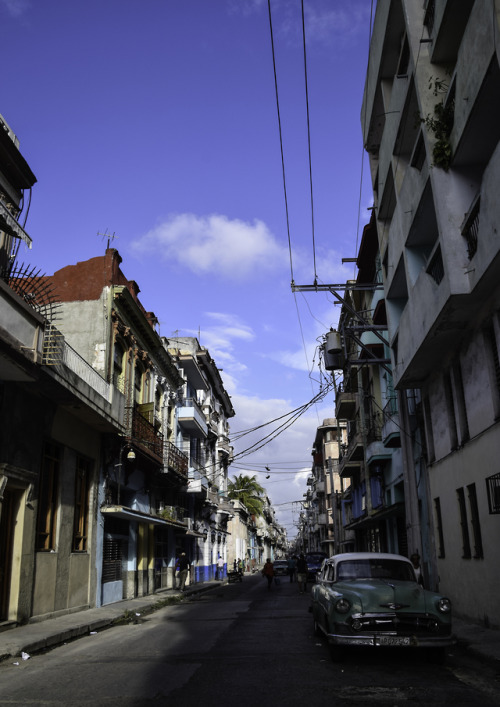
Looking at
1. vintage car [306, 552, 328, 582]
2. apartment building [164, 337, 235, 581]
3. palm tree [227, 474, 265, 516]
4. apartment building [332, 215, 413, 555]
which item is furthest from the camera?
palm tree [227, 474, 265, 516]

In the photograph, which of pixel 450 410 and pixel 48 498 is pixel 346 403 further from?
pixel 48 498

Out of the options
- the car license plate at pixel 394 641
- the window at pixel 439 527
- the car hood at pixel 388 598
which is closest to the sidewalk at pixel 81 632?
the car hood at pixel 388 598

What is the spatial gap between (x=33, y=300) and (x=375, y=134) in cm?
1268

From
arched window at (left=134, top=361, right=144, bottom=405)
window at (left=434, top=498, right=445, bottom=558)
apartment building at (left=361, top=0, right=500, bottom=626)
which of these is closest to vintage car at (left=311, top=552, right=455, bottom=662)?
apartment building at (left=361, top=0, right=500, bottom=626)

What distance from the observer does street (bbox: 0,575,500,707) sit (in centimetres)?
630

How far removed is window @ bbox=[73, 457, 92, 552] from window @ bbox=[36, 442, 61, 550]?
1452 mm

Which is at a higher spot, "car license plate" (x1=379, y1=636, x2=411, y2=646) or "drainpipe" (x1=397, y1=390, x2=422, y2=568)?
"drainpipe" (x1=397, y1=390, x2=422, y2=568)

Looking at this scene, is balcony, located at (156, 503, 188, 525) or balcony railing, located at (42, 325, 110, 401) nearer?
balcony railing, located at (42, 325, 110, 401)

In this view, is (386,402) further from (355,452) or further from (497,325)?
(497,325)

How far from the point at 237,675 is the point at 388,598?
2335 millimetres

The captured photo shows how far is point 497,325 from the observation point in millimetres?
11297

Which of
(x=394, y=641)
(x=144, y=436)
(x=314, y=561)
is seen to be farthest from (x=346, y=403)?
(x=394, y=641)

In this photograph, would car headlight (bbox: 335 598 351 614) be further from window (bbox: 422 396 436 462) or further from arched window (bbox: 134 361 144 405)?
arched window (bbox: 134 361 144 405)

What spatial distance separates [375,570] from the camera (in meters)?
10.2
